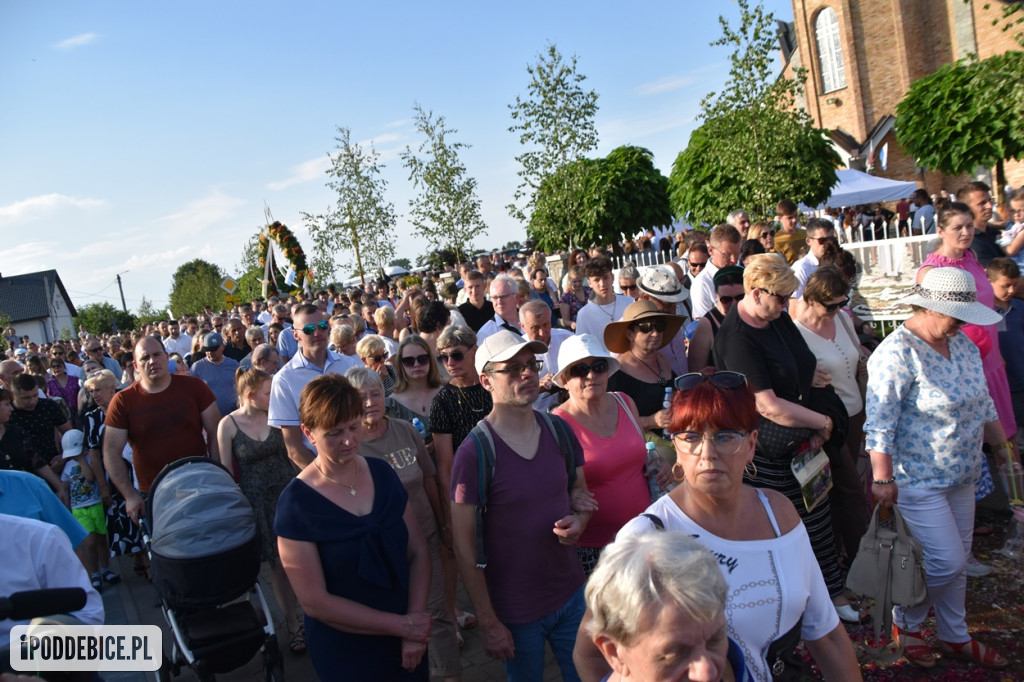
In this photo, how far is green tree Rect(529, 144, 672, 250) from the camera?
57.6 feet

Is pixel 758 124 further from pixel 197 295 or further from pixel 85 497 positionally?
pixel 197 295

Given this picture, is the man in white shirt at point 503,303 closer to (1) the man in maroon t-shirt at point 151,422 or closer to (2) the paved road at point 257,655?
(2) the paved road at point 257,655

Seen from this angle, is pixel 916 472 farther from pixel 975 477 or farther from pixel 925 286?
pixel 925 286

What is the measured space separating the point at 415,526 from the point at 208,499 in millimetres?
1361

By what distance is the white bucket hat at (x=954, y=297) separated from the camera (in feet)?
11.9

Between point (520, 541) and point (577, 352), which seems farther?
point (577, 352)

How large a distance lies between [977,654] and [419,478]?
9.95ft

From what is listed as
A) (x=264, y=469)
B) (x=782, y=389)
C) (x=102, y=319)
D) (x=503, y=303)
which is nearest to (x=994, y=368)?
(x=782, y=389)

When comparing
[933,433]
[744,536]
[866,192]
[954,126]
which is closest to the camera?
[744,536]

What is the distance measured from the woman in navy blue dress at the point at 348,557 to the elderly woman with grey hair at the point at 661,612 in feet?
4.62

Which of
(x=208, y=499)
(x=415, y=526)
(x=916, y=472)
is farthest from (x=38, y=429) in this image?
(x=916, y=472)

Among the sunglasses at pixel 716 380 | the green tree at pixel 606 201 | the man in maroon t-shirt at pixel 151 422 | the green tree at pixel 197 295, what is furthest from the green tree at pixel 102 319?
the sunglasses at pixel 716 380

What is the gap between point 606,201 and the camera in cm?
2130

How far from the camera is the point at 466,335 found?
441cm
